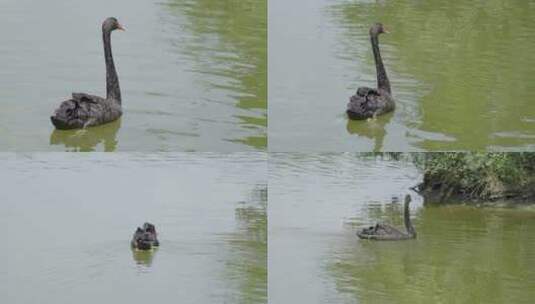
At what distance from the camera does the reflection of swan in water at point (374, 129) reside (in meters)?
7.96

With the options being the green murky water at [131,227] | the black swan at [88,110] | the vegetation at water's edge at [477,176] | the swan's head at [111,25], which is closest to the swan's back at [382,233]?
the vegetation at water's edge at [477,176]

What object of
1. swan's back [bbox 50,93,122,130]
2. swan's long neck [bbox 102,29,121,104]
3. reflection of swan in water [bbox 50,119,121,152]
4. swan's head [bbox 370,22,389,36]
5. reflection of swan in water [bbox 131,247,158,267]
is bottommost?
reflection of swan in water [bbox 131,247,158,267]

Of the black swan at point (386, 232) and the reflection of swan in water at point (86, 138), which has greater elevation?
the reflection of swan in water at point (86, 138)

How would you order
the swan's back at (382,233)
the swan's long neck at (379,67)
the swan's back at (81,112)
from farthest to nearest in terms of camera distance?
the swan's back at (382,233) < the swan's long neck at (379,67) < the swan's back at (81,112)

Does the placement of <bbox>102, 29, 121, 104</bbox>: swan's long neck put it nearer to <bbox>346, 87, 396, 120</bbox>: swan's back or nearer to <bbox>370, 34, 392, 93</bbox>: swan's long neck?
<bbox>346, 87, 396, 120</bbox>: swan's back

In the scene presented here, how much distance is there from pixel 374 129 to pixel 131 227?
4.82ft

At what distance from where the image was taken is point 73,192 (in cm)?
844

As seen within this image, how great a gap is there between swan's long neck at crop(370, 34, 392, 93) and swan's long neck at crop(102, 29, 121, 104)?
1.39 metres

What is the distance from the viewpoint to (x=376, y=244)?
834 centimetres

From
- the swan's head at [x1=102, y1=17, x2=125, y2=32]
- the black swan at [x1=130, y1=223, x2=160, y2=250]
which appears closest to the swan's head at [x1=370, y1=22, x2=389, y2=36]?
the swan's head at [x1=102, y1=17, x2=125, y2=32]

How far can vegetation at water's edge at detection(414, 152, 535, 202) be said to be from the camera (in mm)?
8383

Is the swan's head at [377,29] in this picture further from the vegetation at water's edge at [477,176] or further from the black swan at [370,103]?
the vegetation at water's edge at [477,176]

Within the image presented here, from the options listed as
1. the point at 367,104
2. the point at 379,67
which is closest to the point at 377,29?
the point at 379,67

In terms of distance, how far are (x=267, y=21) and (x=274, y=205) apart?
145cm
